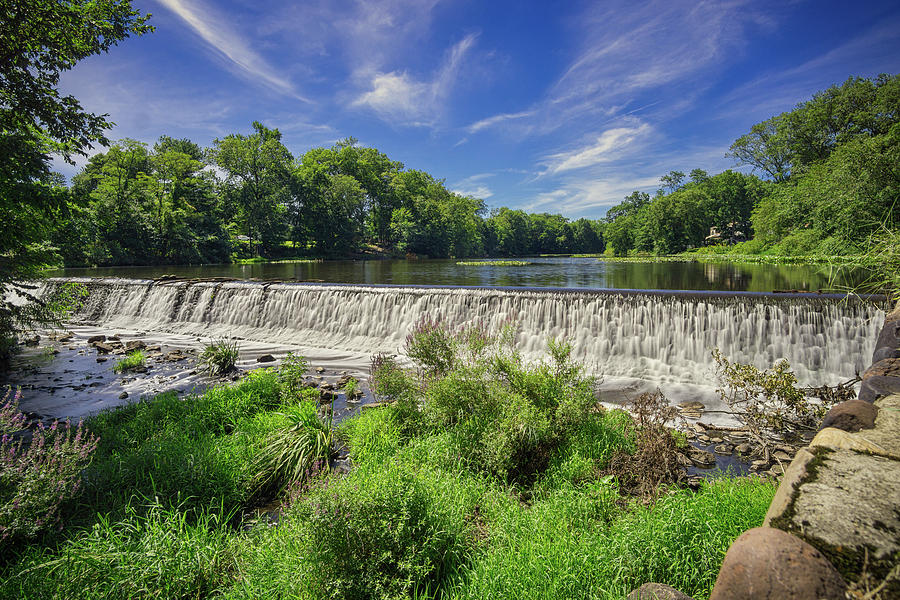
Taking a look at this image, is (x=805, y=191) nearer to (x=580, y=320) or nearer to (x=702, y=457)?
(x=580, y=320)

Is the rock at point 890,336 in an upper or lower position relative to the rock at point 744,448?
upper

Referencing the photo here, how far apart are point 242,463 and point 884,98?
2151 inches

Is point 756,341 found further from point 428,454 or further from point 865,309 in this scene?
point 428,454

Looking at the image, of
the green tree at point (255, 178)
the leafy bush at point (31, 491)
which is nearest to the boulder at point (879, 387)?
the leafy bush at point (31, 491)

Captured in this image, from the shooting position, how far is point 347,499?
2910 millimetres

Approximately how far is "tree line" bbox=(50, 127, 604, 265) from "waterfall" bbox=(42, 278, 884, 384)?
6714 millimetres

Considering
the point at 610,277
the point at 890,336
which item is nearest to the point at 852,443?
the point at 890,336

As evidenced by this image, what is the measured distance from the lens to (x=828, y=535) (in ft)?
6.43

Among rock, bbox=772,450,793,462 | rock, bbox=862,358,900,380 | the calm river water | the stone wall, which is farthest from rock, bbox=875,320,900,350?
the calm river water

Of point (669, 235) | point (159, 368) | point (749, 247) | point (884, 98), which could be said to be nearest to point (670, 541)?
point (159, 368)

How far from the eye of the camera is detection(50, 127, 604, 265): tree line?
3697 centimetres

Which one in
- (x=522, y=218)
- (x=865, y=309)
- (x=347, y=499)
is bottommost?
(x=347, y=499)

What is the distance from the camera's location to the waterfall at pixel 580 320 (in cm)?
918

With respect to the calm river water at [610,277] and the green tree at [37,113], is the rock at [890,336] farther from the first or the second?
the green tree at [37,113]
